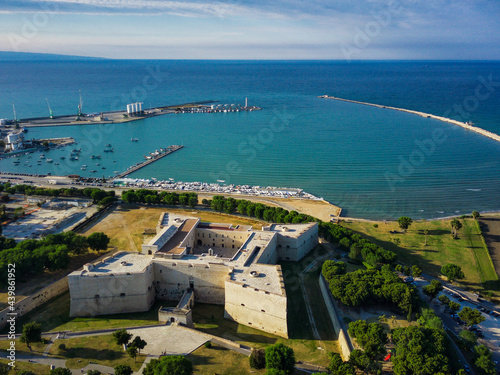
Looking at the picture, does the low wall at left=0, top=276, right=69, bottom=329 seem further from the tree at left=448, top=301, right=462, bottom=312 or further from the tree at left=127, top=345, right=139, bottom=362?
the tree at left=448, top=301, right=462, bottom=312

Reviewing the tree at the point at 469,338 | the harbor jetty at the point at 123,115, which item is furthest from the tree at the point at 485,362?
the harbor jetty at the point at 123,115

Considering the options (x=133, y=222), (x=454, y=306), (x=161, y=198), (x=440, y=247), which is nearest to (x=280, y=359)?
(x=454, y=306)

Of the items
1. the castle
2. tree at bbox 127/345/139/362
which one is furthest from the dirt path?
tree at bbox 127/345/139/362

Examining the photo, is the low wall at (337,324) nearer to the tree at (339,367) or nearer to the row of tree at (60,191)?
the tree at (339,367)

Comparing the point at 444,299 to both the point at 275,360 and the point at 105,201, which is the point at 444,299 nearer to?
the point at 275,360

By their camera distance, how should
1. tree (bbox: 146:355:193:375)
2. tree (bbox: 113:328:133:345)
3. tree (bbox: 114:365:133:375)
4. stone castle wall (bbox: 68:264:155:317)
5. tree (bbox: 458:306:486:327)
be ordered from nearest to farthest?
1. tree (bbox: 146:355:193:375)
2. tree (bbox: 114:365:133:375)
3. tree (bbox: 113:328:133:345)
4. tree (bbox: 458:306:486:327)
5. stone castle wall (bbox: 68:264:155:317)

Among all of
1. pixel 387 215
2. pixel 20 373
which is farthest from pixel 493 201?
pixel 20 373
